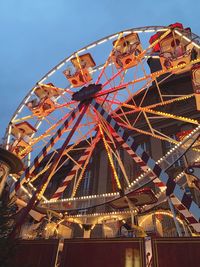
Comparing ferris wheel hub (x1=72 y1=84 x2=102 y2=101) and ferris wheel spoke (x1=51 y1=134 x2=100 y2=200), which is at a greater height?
ferris wheel hub (x1=72 y1=84 x2=102 y2=101)

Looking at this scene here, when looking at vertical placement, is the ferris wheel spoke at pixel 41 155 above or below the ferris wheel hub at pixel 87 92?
below

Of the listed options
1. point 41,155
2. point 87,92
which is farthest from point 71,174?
point 87,92

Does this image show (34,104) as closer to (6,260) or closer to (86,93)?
(86,93)

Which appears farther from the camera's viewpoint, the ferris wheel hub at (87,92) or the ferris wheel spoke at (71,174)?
the ferris wheel hub at (87,92)

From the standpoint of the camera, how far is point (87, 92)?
44.1 feet

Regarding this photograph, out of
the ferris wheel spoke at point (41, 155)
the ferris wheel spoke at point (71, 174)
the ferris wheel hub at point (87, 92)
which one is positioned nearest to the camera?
the ferris wheel spoke at point (41, 155)

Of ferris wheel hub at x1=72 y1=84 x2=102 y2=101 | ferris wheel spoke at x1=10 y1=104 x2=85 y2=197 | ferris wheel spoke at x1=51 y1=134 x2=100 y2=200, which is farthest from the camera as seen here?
ferris wheel hub at x1=72 y1=84 x2=102 y2=101

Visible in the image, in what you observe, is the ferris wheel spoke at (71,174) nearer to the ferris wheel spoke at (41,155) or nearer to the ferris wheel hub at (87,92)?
the ferris wheel spoke at (41,155)

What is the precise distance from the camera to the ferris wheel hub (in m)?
13.3

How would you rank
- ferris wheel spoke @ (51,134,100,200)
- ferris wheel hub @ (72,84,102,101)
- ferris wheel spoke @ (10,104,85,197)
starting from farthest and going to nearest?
ferris wheel hub @ (72,84,102,101)
ferris wheel spoke @ (51,134,100,200)
ferris wheel spoke @ (10,104,85,197)

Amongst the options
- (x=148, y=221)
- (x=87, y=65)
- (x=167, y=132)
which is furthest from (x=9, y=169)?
(x=167, y=132)

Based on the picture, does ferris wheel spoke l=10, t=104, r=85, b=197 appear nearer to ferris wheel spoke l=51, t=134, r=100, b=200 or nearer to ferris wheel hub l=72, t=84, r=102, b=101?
ferris wheel hub l=72, t=84, r=102, b=101

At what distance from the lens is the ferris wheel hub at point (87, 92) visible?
13289 mm

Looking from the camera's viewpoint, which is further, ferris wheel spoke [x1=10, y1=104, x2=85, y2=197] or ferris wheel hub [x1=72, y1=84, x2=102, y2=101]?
ferris wheel hub [x1=72, y1=84, x2=102, y2=101]
